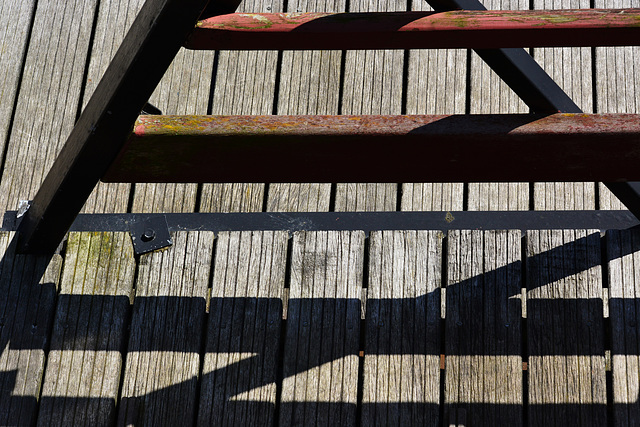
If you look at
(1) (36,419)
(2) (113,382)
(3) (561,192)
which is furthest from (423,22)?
(1) (36,419)

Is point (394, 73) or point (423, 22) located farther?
point (394, 73)

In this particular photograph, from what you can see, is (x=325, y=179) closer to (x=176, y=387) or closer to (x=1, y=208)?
(x=176, y=387)

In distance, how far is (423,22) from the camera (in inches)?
56.7

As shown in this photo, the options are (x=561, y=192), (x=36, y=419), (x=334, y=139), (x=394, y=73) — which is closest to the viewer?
(x=334, y=139)

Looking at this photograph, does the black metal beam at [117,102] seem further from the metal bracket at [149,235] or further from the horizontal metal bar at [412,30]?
the metal bracket at [149,235]

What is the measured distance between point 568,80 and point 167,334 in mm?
1591

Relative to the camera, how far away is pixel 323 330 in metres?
1.82

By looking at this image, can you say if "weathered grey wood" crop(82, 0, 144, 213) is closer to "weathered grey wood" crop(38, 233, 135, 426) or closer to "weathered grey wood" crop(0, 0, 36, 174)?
"weathered grey wood" crop(0, 0, 36, 174)

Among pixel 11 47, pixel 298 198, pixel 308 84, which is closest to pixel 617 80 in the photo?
pixel 308 84

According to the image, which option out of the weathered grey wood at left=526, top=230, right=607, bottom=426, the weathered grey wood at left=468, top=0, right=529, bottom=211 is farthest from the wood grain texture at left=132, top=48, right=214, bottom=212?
the weathered grey wood at left=526, top=230, right=607, bottom=426

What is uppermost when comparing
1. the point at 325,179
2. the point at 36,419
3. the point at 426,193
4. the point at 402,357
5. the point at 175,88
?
the point at 175,88

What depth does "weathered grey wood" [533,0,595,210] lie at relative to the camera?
219cm

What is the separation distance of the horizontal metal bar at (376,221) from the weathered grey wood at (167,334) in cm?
14

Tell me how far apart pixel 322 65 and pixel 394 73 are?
26 centimetres
